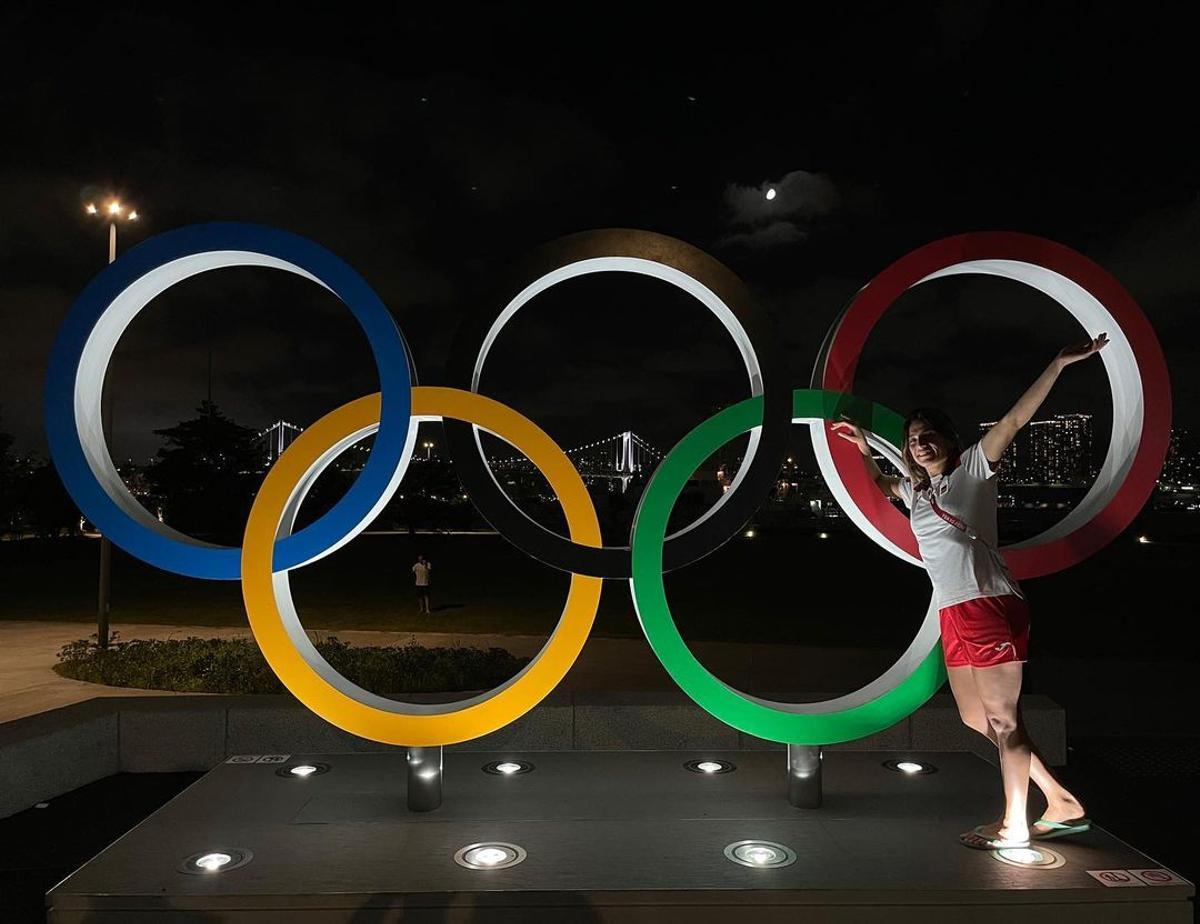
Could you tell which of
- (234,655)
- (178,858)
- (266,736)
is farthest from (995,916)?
(234,655)

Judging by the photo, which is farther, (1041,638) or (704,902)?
(1041,638)

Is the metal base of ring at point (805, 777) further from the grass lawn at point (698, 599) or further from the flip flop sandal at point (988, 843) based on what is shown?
the grass lawn at point (698, 599)

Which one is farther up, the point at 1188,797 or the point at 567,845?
the point at 567,845

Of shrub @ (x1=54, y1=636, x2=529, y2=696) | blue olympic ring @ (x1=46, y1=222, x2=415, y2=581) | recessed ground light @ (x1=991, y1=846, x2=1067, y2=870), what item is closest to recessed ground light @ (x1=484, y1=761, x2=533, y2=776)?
blue olympic ring @ (x1=46, y1=222, x2=415, y2=581)

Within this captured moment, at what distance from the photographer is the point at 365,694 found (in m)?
5.26

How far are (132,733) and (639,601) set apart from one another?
14.9 feet

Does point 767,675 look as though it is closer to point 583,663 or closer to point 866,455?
point 583,663

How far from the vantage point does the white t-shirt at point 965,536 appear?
4707 millimetres

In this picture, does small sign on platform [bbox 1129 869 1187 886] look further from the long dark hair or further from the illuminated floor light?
the illuminated floor light

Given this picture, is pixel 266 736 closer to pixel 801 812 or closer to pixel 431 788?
pixel 431 788

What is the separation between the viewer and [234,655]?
31.9 ft

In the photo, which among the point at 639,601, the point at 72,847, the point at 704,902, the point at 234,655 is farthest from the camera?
the point at 234,655

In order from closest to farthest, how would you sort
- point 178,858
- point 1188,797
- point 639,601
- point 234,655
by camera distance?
point 178,858 → point 639,601 → point 1188,797 → point 234,655

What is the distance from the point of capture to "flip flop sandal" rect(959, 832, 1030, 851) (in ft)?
14.8
